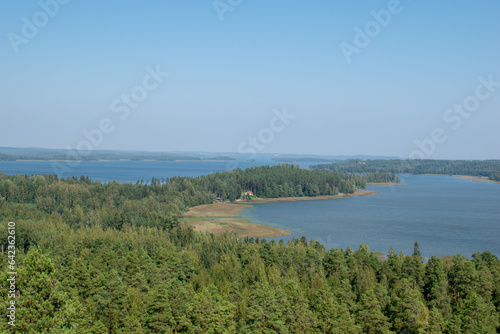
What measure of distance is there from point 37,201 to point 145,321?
45.1 meters

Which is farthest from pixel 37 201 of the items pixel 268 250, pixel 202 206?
pixel 268 250

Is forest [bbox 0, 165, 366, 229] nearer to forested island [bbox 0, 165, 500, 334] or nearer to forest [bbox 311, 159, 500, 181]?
forested island [bbox 0, 165, 500, 334]

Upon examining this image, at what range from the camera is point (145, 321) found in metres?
15.0

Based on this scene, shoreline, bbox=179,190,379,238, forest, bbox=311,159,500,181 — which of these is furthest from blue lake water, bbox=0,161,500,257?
forest, bbox=311,159,500,181

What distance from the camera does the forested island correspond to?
13.2 meters

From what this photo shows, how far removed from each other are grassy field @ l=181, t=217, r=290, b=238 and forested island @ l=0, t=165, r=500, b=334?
8.80 m

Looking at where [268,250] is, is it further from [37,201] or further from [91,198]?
[37,201]

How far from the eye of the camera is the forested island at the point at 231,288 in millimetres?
13211

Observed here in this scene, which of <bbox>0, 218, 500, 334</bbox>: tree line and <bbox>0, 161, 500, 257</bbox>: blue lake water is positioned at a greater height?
<bbox>0, 218, 500, 334</bbox>: tree line

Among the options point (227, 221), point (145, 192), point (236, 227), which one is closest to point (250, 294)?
point (236, 227)

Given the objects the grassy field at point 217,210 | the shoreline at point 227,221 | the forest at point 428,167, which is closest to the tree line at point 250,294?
the shoreline at point 227,221

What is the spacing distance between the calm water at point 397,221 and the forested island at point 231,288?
11.8 metres

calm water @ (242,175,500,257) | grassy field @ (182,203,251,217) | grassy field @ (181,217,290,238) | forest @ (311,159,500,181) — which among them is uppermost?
forest @ (311,159,500,181)

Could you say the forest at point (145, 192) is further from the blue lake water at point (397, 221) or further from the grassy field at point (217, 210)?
the blue lake water at point (397, 221)
